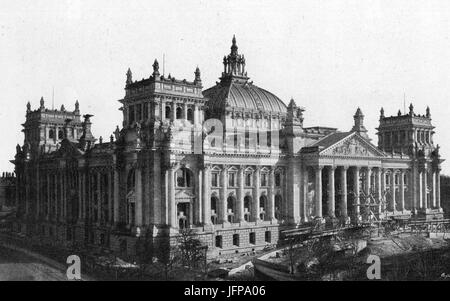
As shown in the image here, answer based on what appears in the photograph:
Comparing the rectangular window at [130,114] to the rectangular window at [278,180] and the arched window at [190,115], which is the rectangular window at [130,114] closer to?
the arched window at [190,115]

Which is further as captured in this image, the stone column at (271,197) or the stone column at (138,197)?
the stone column at (271,197)

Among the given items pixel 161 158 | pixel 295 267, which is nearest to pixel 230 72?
pixel 161 158

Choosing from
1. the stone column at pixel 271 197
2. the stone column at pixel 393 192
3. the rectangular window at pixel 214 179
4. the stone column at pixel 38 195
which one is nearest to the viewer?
the rectangular window at pixel 214 179

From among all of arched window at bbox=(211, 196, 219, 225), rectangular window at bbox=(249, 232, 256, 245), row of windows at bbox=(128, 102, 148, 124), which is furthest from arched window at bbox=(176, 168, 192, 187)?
rectangular window at bbox=(249, 232, 256, 245)

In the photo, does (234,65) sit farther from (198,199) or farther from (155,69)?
(198,199)

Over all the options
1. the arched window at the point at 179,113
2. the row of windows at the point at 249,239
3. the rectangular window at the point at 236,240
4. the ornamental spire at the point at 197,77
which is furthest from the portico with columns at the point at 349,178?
the arched window at the point at 179,113

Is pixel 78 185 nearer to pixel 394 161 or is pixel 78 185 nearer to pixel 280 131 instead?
pixel 280 131
